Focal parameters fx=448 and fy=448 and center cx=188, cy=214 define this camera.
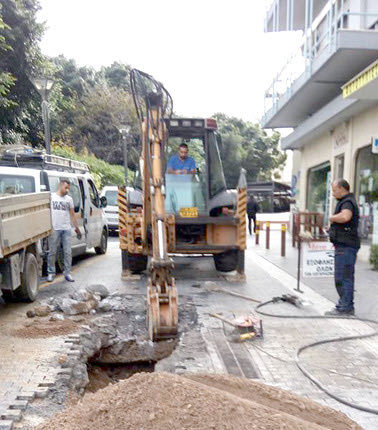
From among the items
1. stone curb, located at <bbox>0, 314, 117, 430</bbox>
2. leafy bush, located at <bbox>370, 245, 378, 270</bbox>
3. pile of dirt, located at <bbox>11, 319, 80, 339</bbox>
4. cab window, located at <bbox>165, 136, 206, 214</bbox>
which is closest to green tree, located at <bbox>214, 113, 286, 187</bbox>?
leafy bush, located at <bbox>370, 245, 378, 270</bbox>

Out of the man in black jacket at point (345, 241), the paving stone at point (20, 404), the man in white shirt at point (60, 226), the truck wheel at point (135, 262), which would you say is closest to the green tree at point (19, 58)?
the man in white shirt at point (60, 226)

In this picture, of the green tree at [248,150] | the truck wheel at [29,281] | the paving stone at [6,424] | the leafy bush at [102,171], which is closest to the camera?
the paving stone at [6,424]

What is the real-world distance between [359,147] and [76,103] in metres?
23.5

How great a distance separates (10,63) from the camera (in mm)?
18609

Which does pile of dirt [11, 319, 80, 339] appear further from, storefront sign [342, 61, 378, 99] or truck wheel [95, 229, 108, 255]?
storefront sign [342, 61, 378, 99]

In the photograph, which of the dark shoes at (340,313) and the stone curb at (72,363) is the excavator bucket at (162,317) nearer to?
A: the stone curb at (72,363)

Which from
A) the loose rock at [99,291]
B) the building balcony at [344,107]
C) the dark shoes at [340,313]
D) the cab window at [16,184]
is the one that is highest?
the building balcony at [344,107]

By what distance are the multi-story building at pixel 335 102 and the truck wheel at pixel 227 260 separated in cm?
366

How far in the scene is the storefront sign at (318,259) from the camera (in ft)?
23.6

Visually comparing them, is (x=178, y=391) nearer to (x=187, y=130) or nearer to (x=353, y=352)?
(x=353, y=352)

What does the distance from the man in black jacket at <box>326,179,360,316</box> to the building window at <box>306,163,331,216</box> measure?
9771mm

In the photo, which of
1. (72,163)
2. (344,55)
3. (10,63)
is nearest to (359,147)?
(344,55)

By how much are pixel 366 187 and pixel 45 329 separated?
9.47m

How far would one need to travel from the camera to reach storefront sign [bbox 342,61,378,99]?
8505mm
